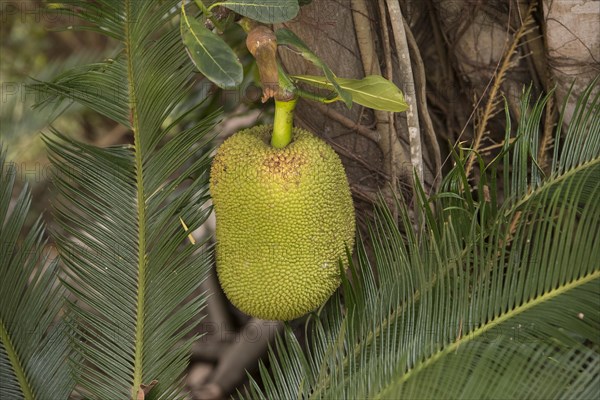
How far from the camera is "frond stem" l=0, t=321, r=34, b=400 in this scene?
3.96 ft

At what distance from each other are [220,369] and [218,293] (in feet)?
0.74

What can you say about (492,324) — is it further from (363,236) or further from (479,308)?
(363,236)

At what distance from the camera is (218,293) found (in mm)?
2248

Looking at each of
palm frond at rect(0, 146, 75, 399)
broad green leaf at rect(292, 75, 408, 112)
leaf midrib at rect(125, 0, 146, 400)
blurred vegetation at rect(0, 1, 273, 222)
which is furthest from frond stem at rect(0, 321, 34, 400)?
broad green leaf at rect(292, 75, 408, 112)

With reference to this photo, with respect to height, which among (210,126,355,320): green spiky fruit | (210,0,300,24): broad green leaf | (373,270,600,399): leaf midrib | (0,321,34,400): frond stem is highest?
(210,0,300,24): broad green leaf

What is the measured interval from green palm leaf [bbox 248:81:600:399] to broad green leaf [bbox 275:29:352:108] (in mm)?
218

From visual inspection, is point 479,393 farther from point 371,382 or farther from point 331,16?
point 331,16

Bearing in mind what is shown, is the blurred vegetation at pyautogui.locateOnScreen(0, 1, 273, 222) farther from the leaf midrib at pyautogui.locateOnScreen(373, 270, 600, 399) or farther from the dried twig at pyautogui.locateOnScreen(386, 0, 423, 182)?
the leaf midrib at pyautogui.locateOnScreen(373, 270, 600, 399)

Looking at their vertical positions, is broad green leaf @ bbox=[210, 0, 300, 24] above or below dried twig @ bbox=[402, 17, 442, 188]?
above

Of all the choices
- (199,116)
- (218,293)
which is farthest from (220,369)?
(199,116)

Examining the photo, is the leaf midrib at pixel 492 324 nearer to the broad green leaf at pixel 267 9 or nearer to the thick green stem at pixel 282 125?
the thick green stem at pixel 282 125

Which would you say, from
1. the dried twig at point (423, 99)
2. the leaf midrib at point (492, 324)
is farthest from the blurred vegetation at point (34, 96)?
the leaf midrib at point (492, 324)

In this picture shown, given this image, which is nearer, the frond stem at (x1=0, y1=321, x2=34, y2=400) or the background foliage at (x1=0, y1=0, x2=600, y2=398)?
the background foliage at (x1=0, y1=0, x2=600, y2=398)

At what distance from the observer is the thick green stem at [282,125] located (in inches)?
40.1
